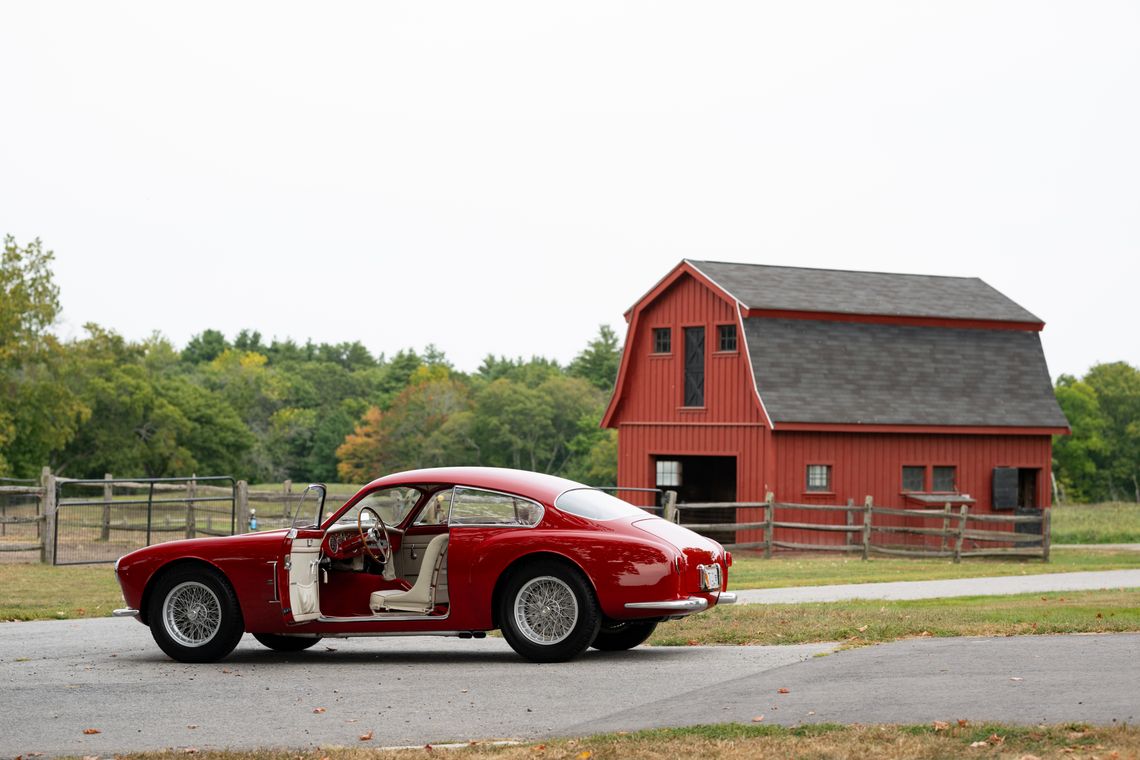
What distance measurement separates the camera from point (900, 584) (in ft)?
73.7

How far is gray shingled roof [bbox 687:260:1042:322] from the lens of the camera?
35.2m

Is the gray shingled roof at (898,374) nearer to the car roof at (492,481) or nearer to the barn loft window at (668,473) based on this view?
the barn loft window at (668,473)

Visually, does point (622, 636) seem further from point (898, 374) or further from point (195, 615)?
point (898, 374)

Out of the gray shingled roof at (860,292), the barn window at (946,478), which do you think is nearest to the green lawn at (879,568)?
the barn window at (946,478)

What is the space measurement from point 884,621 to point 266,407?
101237mm

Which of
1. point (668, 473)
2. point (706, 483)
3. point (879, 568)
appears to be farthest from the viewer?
point (706, 483)

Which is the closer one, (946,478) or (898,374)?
(898,374)

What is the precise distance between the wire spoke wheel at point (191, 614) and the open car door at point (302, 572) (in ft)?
2.11

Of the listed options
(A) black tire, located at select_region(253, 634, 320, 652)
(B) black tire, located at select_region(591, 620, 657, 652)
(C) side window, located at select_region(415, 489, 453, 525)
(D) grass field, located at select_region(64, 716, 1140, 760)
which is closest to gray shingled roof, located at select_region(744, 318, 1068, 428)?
(B) black tire, located at select_region(591, 620, 657, 652)

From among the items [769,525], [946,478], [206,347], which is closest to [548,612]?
[769,525]

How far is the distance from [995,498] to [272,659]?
84.9 ft

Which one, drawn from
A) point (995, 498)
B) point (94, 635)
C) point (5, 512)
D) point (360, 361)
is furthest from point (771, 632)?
point (360, 361)

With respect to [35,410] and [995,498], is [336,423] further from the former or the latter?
[995,498]

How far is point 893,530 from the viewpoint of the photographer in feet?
101
